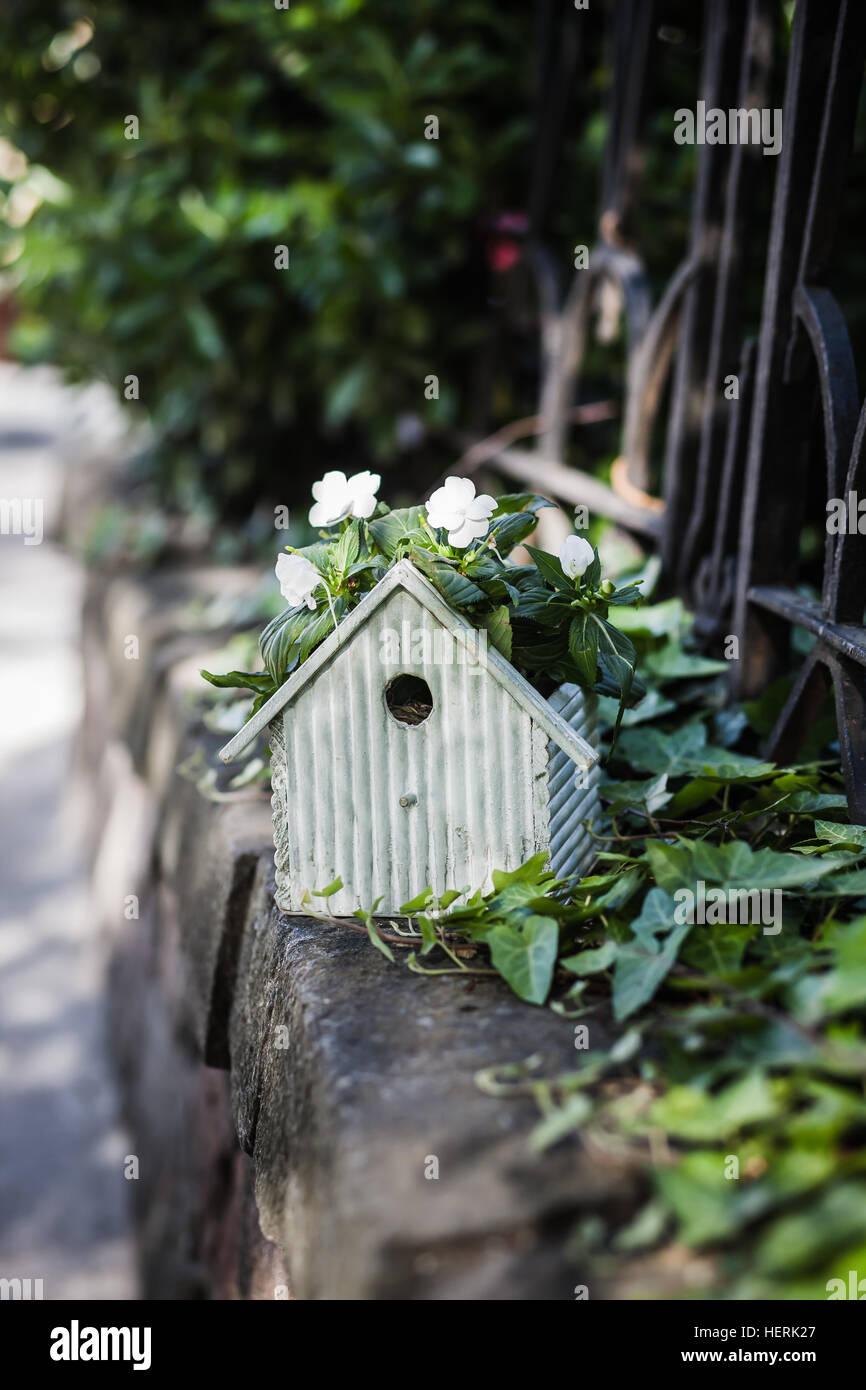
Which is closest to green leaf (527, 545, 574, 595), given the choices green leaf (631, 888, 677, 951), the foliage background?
green leaf (631, 888, 677, 951)

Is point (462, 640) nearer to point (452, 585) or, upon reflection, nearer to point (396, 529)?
point (452, 585)

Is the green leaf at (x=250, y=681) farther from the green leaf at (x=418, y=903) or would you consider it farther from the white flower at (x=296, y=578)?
the green leaf at (x=418, y=903)

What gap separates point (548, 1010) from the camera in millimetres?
998

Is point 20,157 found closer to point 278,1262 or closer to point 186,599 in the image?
point 186,599

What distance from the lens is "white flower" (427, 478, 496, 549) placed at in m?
1.13

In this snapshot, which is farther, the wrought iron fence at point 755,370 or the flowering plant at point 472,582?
the wrought iron fence at point 755,370

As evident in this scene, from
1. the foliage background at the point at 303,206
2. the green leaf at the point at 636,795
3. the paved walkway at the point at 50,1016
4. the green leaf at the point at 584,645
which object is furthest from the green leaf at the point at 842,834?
the foliage background at the point at 303,206

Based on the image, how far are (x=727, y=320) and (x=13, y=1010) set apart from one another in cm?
310

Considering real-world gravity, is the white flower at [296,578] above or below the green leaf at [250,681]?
above

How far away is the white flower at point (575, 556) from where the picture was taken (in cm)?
121

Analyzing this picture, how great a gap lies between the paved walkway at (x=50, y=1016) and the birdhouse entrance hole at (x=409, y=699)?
169 centimetres

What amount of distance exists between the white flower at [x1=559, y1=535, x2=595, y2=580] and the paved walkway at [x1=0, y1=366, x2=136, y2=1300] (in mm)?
1875

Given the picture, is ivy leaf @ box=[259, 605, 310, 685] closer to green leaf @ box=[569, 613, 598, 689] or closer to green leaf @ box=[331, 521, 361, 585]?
green leaf @ box=[331, 521, 361, 585]
